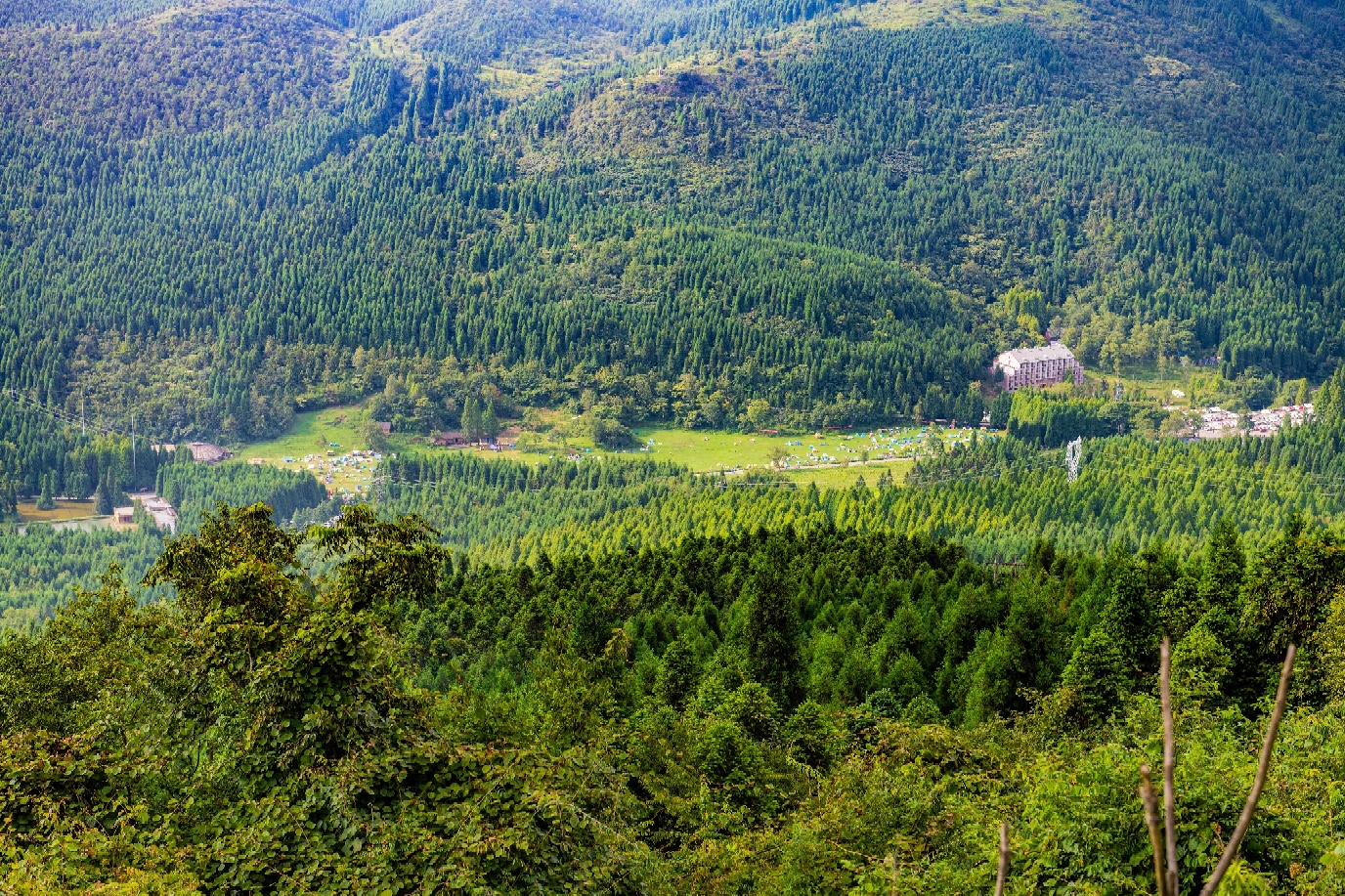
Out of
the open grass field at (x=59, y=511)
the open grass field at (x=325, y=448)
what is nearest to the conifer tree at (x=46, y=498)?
the open grass field at (x=59, y=511)

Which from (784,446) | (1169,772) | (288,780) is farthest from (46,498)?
(1169,772)

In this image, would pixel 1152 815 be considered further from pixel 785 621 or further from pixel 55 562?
pixel 55 562

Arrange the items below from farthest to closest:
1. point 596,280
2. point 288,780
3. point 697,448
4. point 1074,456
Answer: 1. point 596,280
2. point 697,448
3. point 1074,456
4. point 288,780

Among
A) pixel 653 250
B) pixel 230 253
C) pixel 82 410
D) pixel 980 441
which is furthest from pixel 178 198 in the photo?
pixel 980 441

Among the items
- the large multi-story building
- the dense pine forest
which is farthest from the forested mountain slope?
the large multi-story building

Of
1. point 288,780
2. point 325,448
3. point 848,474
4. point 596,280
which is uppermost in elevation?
point 288,780

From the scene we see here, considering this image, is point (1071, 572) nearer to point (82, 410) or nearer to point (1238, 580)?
point (1238, 580)

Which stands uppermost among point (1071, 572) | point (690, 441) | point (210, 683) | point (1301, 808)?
point (210, 683)

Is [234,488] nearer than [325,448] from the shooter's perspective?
Yes

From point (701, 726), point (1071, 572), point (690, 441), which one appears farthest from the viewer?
point (690, 441)
